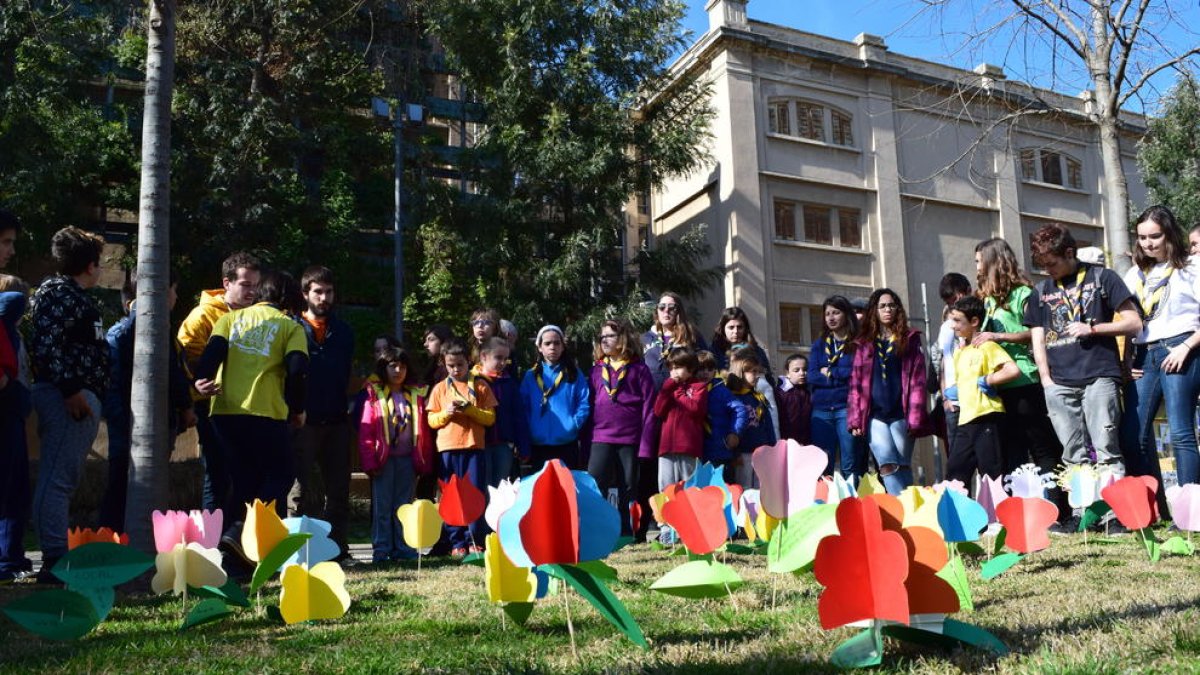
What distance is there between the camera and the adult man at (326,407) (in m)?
6.18

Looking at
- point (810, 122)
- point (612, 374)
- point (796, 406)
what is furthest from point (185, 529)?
point (810, 122)

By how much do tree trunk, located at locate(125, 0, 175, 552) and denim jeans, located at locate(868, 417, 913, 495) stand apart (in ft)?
13.9

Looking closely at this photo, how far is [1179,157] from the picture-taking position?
2359 centimetres

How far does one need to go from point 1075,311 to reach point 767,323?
18.8 metres

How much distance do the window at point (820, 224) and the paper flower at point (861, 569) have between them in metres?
23.9

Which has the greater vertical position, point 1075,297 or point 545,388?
point 1075,297

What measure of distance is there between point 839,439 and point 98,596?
236 inches

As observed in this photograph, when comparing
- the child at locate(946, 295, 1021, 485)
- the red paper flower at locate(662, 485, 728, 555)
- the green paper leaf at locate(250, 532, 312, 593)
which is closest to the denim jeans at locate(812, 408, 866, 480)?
the child at locate(946, 295, 1021, 485)

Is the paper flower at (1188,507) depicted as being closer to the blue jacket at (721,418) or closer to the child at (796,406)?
the blue jacket at (721,418)

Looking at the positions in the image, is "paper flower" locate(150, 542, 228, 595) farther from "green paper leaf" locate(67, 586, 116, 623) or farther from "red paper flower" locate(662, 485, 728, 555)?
"red paper flower" locate(662, 485, 728, 555)

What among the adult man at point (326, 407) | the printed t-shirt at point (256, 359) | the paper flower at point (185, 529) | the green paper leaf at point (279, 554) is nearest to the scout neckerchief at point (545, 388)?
the adult man at point (326, 407)

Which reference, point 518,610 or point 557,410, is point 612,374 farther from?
point 518,610

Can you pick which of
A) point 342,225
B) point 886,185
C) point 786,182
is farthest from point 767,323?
point 342,225

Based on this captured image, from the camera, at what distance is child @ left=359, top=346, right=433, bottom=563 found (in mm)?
6551
